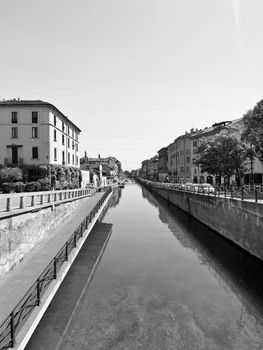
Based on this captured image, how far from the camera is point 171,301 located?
40.1 feet

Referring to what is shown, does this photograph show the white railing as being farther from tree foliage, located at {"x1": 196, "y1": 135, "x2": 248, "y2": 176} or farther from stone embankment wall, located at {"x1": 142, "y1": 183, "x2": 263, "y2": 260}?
tree foliage, located at {"x1": 196, "y1": 135, "x2": 248, "y2": 176}

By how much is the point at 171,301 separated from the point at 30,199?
13632 mm

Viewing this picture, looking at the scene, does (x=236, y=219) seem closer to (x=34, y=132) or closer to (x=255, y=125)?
(x=255, y=125)

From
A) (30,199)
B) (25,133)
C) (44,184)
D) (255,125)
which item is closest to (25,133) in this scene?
(25,133)

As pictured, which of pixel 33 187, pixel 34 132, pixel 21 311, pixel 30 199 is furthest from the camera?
pixel 34 132

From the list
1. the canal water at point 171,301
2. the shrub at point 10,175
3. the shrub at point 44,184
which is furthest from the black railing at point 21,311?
the shrub at point 10,175

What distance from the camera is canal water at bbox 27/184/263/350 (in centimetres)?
929

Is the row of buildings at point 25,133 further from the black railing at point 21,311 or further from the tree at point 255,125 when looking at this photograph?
the black railing at point 21,311

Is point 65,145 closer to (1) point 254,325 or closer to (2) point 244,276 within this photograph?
(2) point 244,276

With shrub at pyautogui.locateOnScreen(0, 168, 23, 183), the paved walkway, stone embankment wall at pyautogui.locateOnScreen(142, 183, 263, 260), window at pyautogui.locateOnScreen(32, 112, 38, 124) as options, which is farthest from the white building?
stone embankment wall at pyautogui.locateOnScreen(142, 183, 263, 260)

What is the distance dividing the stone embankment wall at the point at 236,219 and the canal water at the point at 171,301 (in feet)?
3.53

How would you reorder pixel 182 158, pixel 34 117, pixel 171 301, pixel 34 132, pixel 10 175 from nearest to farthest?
pixel 171 301
pixel 10 175
pixel 34 117
pixel 34 132
pixel 182 158

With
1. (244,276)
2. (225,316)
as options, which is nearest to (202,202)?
(244,276)

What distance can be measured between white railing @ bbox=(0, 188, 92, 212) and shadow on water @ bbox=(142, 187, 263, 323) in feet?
41.5
